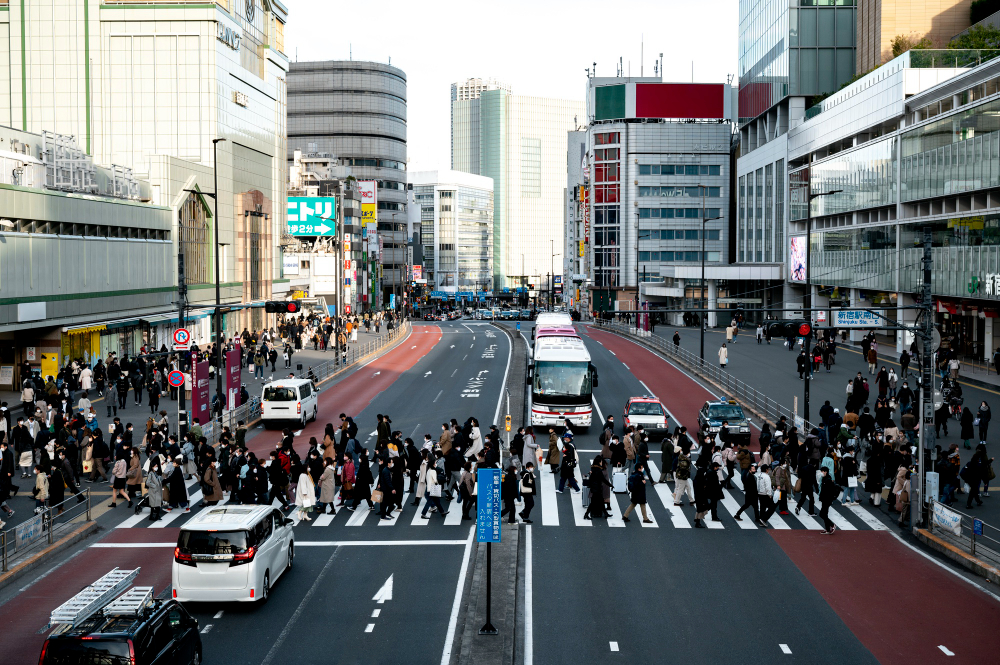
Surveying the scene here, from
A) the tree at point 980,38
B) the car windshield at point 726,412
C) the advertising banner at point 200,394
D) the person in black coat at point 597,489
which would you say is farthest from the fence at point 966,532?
the tree at point 980,38

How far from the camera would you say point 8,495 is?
902 inches

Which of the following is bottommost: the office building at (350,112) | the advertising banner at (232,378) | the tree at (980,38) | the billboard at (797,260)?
the advertising banner at (232,378)

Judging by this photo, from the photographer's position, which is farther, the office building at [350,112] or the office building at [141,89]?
the office building at [350,112]

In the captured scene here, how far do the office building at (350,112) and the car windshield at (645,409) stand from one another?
375ft

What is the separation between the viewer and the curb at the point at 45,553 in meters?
17.4

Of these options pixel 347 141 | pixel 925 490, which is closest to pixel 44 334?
pixel 925 490

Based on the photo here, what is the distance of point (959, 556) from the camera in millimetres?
18641

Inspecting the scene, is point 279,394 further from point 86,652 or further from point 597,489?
point 86,652

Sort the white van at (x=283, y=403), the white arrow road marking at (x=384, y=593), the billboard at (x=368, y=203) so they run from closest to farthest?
the white arrow road marking at (x=384, y=593) → the white van at (x=283, y=403) → the billboard at (x=368, y=203)

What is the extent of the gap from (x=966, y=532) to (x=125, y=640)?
56.1 feet

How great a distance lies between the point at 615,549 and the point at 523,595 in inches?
138

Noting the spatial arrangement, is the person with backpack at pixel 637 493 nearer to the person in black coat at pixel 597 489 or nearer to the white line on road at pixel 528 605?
the person in black coat at pixel 597 489

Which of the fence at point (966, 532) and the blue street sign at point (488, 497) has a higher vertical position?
the blue street sign at point (488, 497)

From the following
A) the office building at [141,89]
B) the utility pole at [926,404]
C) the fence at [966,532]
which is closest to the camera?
the fence at [966,532]
